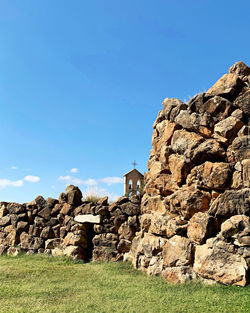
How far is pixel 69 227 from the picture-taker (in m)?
12.3

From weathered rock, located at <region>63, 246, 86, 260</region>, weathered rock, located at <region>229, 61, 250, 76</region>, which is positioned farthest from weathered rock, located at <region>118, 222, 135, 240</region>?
weathered rock, located at <region>229, 61, 250, 76</region>

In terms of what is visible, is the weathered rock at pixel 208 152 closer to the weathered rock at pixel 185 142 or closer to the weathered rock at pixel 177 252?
the weathered rock at pixel 185 142

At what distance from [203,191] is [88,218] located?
5505 mm

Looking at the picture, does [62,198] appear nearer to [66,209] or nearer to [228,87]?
[66,209]

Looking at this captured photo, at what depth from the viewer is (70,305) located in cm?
616

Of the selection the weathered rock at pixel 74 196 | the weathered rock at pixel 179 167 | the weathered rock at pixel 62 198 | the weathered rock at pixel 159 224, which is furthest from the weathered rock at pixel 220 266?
the weathered rock at pixel 62 198

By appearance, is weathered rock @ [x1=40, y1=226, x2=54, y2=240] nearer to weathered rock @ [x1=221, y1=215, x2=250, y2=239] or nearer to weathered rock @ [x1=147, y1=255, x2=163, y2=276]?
weathered rock @ [x1=147, y1=255, x2=163, y2=276]

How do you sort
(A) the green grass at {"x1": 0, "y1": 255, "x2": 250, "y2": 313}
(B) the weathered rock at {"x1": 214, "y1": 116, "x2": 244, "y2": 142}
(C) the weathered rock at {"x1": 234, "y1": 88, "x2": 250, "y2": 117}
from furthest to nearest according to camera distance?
(C) the weathered rock at {"x1": 234, "y1": 88, "x2": 250, "y2": 117}, (B) the weathered rock at {"x1": 214, "y1": 116, "x2": 244, "y2": 142}, (A) the green grass at {"x1": 0, "y1": 255, "x2": 250, "y2": 313}

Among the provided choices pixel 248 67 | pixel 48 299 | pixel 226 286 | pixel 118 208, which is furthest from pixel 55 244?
pixel 248 67

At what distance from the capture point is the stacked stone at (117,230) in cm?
1103

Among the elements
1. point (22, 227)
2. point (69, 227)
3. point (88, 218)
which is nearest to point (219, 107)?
point (88, 218)

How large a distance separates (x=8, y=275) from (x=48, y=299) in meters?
3.10

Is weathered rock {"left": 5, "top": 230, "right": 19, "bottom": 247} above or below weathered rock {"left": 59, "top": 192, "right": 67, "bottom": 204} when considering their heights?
below

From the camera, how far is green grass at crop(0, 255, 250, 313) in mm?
5801
